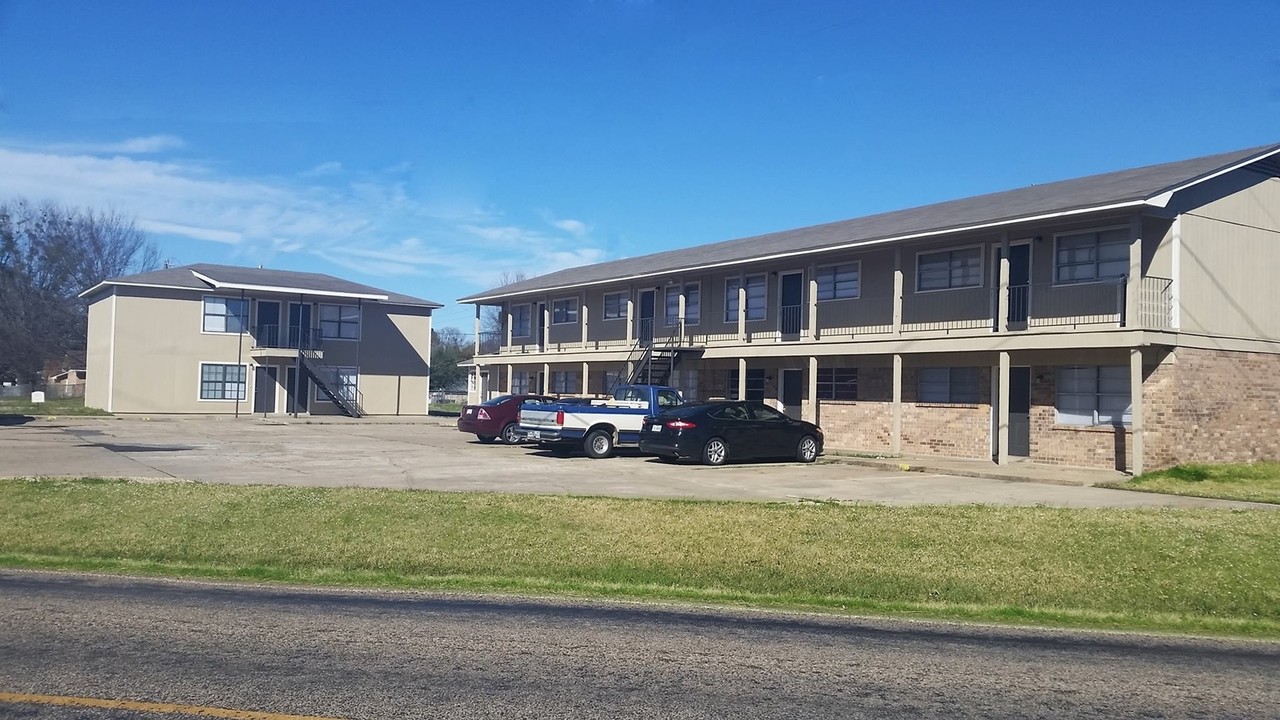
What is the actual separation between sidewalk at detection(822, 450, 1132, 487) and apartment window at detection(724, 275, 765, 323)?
8185mm

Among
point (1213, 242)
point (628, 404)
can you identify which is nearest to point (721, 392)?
point (628, 404)

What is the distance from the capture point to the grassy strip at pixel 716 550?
9961 mm

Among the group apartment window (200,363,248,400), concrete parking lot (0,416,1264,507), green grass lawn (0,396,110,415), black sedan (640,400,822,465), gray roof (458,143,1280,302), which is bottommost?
concrete parking lot (0,416,1264,507)

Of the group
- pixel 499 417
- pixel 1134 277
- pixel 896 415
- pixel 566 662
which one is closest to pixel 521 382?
pixel 499 417

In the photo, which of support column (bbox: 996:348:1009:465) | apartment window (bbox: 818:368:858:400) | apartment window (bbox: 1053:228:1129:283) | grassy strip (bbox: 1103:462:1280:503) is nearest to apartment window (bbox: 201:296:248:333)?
apartment window (bbox: 818:368:858:400)

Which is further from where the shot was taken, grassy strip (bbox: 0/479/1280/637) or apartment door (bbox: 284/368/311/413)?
apartment door (bbox: 284/368/311/413)

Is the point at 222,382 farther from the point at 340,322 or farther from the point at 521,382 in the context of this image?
the point at 521,382

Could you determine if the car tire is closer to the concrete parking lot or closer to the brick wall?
the concrete parking lot

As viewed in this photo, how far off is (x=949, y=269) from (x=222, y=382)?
1336 inches

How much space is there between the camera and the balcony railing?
156ft

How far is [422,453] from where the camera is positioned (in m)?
24.8

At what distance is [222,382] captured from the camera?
46.6 m

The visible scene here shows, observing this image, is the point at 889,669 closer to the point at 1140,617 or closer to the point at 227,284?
the point at 1140,617

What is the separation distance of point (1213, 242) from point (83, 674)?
22541 mm
